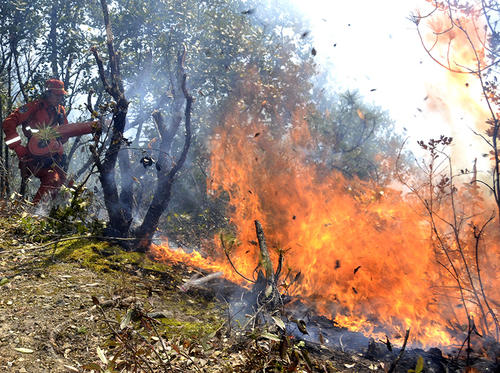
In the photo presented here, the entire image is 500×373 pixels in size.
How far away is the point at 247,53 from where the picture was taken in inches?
532

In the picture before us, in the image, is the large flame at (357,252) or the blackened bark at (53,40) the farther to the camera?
the blackened bark at (53,40)

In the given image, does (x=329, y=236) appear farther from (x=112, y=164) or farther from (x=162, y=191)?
(x=112, y=164)

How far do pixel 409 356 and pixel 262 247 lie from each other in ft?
7.56

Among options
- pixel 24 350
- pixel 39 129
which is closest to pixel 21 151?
pixel 39 129

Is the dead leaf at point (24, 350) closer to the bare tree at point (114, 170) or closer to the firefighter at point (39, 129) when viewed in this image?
the bare tree at point (114, 170)

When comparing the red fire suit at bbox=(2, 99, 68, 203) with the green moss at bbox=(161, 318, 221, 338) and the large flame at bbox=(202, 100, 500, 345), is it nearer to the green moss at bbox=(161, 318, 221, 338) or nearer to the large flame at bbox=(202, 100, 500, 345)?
the large flame at bbox=(202, 100, 500, 345)

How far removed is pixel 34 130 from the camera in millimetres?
7316

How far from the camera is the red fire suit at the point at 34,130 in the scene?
290 inches

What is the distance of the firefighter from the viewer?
7.37 meters

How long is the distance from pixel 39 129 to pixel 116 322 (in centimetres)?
563

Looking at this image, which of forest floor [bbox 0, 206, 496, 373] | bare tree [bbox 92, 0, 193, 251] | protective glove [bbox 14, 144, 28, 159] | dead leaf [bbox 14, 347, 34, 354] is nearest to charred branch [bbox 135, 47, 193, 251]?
bare tree [bbox 92, 0, 193, 251]

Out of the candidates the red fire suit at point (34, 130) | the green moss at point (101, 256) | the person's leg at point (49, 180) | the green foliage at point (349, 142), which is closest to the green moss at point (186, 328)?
the green moss at point (101, 256)

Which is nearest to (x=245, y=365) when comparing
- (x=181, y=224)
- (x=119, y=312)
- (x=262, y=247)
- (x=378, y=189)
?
(x=119, y=312)

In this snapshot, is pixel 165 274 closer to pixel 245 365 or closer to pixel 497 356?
pixel 245 365
